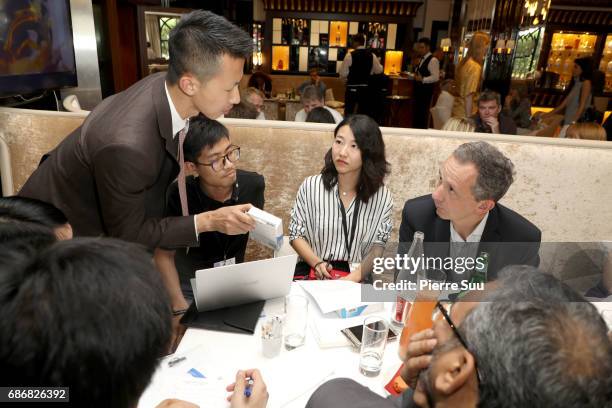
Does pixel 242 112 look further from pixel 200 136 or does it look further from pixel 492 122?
pixel 492 122

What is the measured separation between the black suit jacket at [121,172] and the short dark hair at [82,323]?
868mm

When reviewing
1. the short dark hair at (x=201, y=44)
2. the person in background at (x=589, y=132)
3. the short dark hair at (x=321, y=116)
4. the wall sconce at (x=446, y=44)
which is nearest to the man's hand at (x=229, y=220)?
the short dark hair at (x=201, y=44)

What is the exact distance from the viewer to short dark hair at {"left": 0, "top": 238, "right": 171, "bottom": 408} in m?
0.55

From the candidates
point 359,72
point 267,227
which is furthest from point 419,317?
point 359,72

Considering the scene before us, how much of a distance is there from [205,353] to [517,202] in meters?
2.41

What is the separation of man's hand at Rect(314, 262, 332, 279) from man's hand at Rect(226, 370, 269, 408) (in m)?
1.02

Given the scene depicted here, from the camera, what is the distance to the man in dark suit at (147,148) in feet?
4.79

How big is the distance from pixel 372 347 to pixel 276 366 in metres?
0.29

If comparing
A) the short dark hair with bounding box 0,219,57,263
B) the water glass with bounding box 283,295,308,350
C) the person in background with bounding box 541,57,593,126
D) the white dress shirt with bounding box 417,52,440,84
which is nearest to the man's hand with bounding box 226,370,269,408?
the water glass with bounding box 283,295,308,350

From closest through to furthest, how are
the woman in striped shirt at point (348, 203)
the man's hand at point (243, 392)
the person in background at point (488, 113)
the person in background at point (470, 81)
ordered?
the man's hand at point (243, 392) → the woman in striped shirt at point (348, 203) → the person in background at point (488, 113) → the person in background at point (470, 81)

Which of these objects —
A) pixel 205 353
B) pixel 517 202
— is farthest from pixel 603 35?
pixel 205 353

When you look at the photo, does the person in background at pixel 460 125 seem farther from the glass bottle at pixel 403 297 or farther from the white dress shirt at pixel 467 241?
the glass bottle at pixel 403 297

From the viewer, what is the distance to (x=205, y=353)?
1258mm

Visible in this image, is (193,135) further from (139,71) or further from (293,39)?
(293,39)
